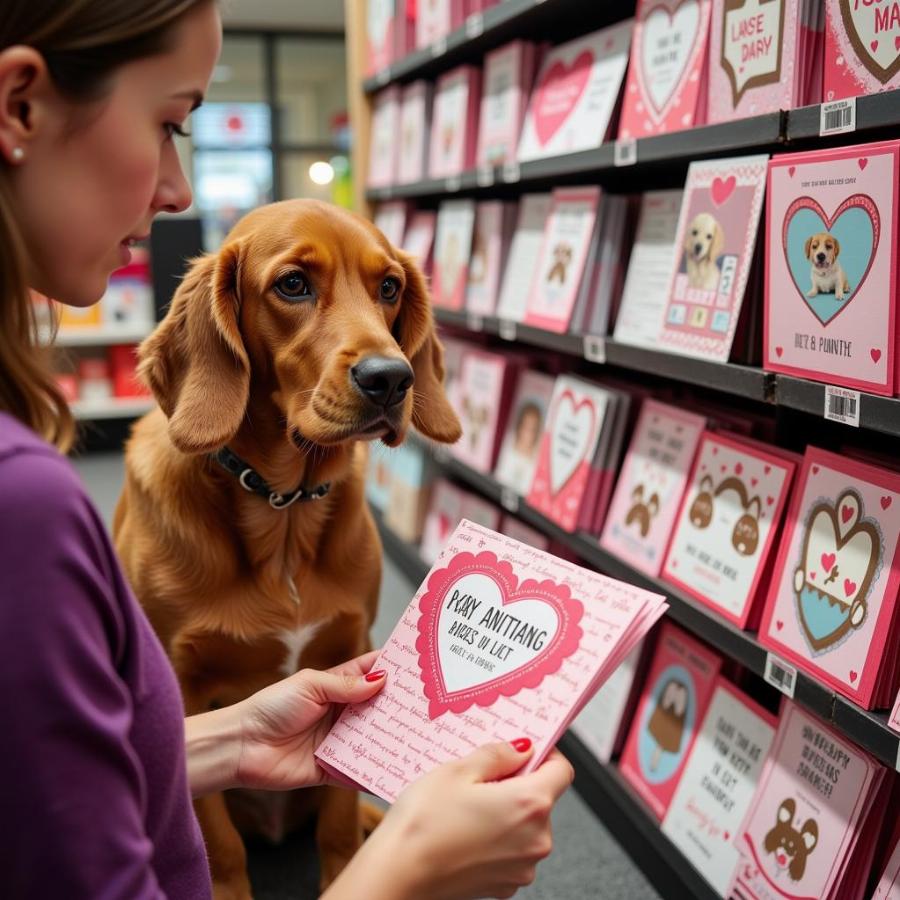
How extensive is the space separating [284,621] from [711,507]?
3.10 feet

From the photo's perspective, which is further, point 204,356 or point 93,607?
point 204,356

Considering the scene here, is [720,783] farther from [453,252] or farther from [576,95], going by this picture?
[453,252]

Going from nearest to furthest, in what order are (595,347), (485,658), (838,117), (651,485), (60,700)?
(60,700)
(485,658)
(838,117)
(651,485)
(595,347)

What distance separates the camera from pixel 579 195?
253 cm

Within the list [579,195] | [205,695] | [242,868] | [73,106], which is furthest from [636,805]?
[73,106]

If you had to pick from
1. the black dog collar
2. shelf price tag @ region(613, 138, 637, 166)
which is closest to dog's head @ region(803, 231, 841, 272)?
shelf price tag @ region(613, 138, 637, 166)

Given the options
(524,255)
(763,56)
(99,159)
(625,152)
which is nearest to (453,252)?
(524,255)

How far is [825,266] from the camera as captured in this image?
5.04 ft

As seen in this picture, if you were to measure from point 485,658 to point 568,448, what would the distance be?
149 cm

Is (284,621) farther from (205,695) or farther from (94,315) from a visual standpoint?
(94,315)

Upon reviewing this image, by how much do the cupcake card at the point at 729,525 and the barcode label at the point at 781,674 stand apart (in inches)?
5.4

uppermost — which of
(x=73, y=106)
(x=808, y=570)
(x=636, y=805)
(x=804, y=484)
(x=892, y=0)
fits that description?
(x=892, y=0)

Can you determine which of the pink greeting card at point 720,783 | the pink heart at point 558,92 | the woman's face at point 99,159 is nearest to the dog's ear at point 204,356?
the woman's face at point 99,159

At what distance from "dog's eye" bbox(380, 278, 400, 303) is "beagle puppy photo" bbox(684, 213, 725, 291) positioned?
0.65m
